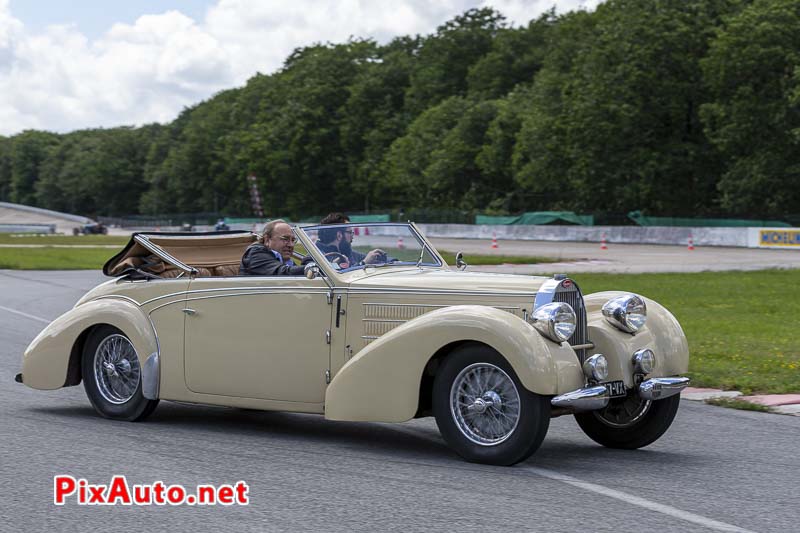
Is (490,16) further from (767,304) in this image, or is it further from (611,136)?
(767,304)

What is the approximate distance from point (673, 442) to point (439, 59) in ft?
289

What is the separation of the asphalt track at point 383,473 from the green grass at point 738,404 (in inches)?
6.5

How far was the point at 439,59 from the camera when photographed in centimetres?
9350

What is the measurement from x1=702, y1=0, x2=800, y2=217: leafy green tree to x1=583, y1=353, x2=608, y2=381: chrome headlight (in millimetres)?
46838

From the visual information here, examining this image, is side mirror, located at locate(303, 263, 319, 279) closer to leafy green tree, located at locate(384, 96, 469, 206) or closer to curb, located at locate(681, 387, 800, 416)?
curb, located at locate(681, 387, 800, 416)

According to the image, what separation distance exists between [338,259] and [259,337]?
2.51 feet

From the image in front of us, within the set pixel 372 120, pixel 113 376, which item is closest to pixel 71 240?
pixel 372 120

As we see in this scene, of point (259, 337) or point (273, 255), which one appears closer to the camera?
point (259, 337)

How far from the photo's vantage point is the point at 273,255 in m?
7.89

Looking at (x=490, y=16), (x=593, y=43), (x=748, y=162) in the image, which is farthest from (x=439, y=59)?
(x=748, y=162)

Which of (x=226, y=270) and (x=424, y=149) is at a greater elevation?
(x=424, y=149)

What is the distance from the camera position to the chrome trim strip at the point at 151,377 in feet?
25.8

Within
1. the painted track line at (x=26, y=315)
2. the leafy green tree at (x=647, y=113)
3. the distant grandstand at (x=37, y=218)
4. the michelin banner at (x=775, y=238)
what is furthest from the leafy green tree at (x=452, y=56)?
the painted track line at (x=26, y=315)

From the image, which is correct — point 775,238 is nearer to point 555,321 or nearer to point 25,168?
point 555,321
